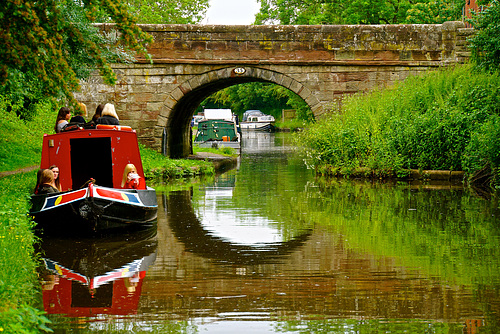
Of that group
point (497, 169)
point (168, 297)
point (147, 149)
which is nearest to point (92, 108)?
point (147, 149)

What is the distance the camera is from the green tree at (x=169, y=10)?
4169cm

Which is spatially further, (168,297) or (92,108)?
(92,108)

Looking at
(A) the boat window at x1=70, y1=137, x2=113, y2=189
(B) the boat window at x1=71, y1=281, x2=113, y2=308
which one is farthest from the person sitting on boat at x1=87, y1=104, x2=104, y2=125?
(B) the boat window at x1=71, y1=281, x2=113, y2=308

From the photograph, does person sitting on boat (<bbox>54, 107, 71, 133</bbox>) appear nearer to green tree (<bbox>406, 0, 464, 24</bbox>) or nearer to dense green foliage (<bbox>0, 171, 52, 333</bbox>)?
dense green foliage (<bbox>0, 171, 52, 333</bbox>)

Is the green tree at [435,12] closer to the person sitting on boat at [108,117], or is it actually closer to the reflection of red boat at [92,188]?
the person sitting on boat at [108,117]

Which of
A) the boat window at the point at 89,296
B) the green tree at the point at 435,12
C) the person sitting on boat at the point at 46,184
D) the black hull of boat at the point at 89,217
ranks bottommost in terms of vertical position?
the boat window at the point at 89,296

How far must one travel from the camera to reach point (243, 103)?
2835 inches

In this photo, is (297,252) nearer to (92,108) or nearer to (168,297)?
(168,297)

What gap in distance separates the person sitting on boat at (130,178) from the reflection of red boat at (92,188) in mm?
171

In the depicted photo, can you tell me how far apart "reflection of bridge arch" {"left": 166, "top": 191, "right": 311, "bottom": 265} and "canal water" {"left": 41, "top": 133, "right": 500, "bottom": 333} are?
17mm

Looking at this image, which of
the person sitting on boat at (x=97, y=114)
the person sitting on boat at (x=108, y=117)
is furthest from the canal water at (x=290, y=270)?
the person sitting on boat at (x=97, y=114)

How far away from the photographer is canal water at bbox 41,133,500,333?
5.83 metres

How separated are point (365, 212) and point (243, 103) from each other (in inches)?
2369

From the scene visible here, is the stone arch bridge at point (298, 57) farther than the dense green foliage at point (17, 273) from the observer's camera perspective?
Yes
